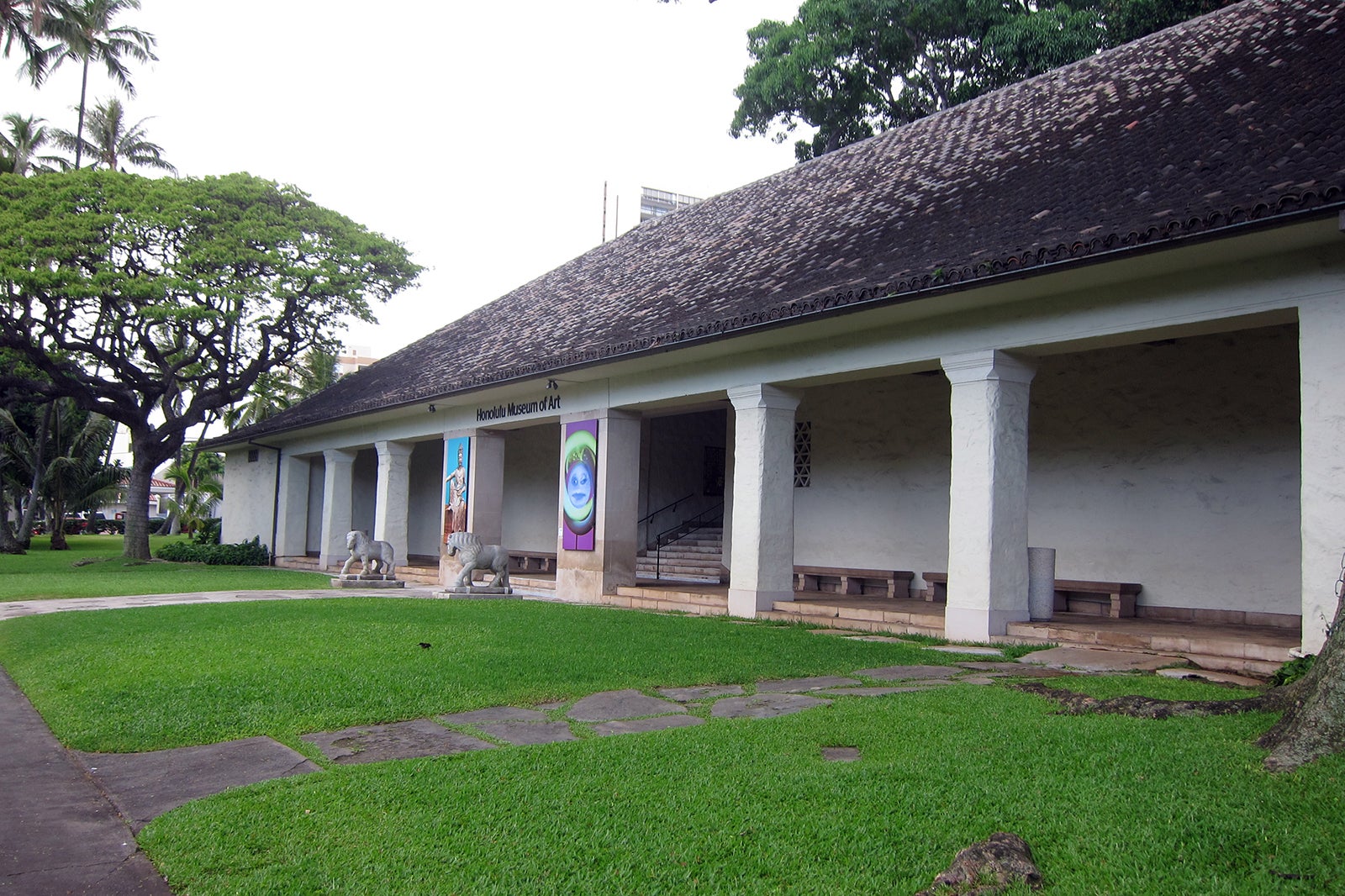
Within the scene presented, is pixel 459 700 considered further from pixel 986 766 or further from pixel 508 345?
pixel 508 345

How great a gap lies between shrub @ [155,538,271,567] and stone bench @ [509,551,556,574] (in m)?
8.36

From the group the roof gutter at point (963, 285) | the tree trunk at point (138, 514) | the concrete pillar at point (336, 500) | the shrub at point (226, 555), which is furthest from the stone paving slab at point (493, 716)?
the tree trunk at point (138, 514)

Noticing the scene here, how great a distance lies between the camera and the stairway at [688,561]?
18016mm

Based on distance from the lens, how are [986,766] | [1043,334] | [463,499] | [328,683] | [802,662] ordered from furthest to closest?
[463,499], [1043,334], [802,662], [328,683], [986,766]

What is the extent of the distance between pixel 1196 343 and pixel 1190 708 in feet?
24.3

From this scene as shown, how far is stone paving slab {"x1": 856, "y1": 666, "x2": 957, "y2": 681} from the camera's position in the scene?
23.3ft

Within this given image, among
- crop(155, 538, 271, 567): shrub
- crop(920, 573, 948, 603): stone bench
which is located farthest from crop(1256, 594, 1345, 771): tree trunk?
crop(155, 538, 271, 567): shrub

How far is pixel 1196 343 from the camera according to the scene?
446 inches

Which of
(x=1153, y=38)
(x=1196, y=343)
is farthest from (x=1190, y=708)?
(x=1153, y=38)

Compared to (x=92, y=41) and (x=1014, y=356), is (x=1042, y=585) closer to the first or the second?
(x=1014, y=356)

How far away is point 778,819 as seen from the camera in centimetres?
360

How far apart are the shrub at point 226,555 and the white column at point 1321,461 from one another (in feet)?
80.2

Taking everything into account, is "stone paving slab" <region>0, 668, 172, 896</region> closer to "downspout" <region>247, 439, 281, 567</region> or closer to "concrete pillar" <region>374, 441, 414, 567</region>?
"concrete pillar" <region>374, 441, 414, 567</region>

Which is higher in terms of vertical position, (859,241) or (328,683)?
(859,241)
